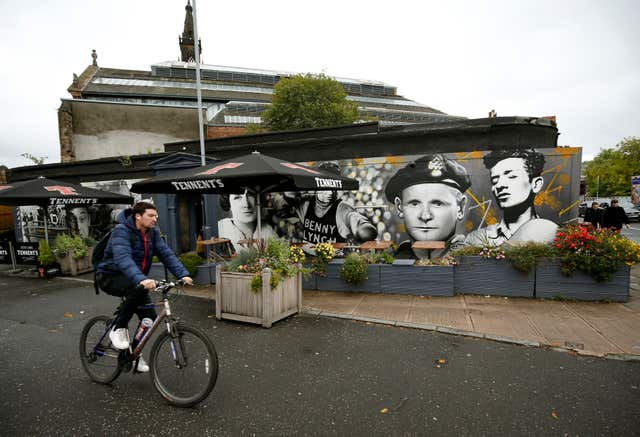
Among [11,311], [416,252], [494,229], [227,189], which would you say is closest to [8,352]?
[11,311]

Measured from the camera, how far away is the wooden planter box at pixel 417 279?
6.57 m

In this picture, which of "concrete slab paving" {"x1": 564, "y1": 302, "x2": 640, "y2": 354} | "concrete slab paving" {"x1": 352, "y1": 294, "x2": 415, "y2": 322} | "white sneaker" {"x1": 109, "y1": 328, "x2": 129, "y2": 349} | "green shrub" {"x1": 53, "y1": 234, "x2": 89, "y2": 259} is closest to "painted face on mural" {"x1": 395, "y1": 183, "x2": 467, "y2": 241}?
"concrete slab paving" {"x1": 352, "y1": 294, "x2": 415, "y2": 322}

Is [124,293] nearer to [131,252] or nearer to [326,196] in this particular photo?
[131,252]

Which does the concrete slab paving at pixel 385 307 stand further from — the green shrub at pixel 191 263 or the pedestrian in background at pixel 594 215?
the pedestrian in background at pixel 594 215

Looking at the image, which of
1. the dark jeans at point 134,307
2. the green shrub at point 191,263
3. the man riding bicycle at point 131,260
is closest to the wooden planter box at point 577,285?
the man riding bicycle at point 131,260

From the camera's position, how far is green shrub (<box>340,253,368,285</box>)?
6.89 metres

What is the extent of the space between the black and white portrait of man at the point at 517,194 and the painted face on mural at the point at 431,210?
0.82 metres

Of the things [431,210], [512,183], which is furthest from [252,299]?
[512,183]

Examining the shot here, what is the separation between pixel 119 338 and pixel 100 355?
0.49 m

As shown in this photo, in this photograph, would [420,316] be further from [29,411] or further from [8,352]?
[8,352]

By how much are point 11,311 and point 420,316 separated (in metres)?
7.72

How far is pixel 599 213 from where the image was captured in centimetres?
1181

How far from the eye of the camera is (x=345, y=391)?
3.46 meters

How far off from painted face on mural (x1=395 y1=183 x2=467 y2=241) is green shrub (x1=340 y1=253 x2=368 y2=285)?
247 cm
